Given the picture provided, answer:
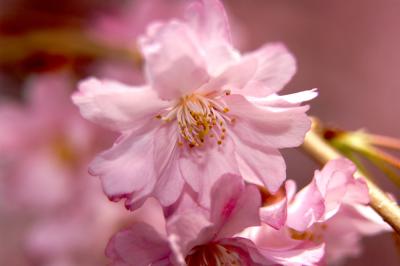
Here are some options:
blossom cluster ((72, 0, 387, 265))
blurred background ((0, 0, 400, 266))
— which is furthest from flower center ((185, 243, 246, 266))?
blurred background ((0, 0, 400, 266))

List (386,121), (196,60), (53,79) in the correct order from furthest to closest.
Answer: (386,121) < (53,79) < (196,60)

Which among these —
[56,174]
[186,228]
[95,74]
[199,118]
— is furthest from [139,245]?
[95,74]

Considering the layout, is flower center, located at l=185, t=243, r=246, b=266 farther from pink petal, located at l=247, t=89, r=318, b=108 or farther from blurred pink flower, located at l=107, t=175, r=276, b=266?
pink petal, located at l=247, t=89, r=318, b=108

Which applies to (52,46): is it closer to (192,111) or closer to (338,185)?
(192,111)

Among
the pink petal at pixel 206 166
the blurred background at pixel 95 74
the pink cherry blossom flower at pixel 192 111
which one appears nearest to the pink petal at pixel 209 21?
the pink cherry blossom flower at pixel 192 111

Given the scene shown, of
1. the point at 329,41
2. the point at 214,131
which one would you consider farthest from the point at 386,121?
the point at 214,131

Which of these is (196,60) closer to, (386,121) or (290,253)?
(290,253)

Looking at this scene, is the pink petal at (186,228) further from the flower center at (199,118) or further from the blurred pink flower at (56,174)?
the blurred pink flower at (56,174)
